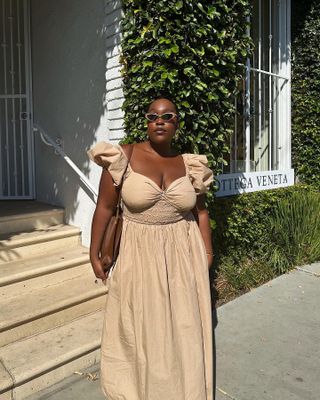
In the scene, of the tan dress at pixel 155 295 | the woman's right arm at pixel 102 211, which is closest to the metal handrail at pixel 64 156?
the woman's right arm at pixel 102 211

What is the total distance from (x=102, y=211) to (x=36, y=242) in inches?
78.3

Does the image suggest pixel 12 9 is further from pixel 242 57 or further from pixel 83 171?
pixel 242 57

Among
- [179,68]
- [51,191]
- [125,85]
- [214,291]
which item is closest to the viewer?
[179,68]

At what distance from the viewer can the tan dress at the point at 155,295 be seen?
218 cm

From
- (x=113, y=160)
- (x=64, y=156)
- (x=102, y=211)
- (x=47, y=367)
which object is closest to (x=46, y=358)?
(x=47, y=367)

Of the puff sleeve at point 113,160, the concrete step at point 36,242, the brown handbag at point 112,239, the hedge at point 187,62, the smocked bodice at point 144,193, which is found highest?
the hedge at point 187,62

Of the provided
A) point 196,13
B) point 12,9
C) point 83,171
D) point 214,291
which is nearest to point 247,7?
point 196,13

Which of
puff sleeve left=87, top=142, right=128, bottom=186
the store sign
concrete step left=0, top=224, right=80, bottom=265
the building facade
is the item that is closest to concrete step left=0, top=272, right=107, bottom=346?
concrete step left=0, top=224, right=80, bottom=265

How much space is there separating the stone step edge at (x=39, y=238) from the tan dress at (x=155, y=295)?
6.08 feet

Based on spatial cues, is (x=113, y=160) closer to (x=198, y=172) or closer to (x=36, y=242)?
(x=198, y=172)

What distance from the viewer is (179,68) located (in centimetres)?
330

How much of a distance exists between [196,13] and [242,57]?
73 centimetres

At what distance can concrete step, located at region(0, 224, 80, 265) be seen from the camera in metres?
3.79

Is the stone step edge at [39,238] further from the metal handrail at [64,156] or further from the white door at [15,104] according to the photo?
the white door at [15,104]
